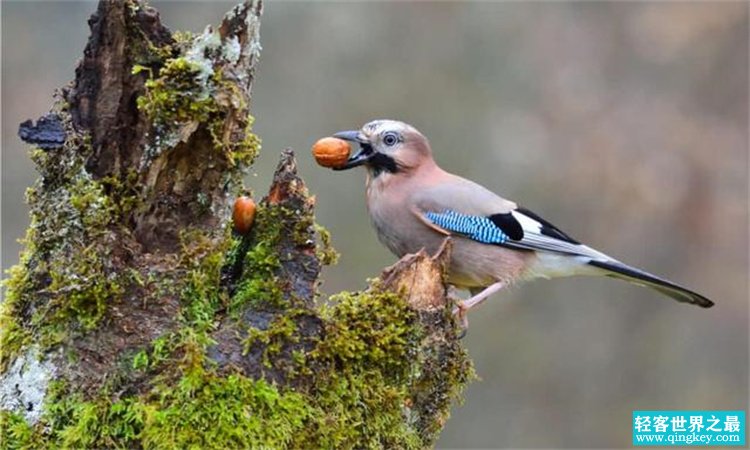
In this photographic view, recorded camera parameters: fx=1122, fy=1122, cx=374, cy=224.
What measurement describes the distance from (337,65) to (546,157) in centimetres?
244

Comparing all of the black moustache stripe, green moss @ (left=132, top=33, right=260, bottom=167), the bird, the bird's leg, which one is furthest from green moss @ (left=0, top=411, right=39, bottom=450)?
the black moustache stripe

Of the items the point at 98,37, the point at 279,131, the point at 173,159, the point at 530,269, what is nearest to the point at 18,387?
the point at 173,159

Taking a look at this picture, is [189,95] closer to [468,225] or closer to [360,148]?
[360,148]

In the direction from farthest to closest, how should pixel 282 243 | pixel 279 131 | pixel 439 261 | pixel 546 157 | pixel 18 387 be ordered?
pixel 546 157
pixel 279 131
pixel 439 261
pixel 282 243
pixel 18 387

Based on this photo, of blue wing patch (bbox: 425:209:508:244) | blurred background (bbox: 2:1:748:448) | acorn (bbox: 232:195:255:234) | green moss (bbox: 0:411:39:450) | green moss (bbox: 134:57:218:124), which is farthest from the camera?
blurred background (bbox: 2:1:748:448)

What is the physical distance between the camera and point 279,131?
1121 cm

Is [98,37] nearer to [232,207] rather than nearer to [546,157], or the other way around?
→ [232,207]

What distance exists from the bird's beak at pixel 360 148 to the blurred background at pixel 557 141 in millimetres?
4555

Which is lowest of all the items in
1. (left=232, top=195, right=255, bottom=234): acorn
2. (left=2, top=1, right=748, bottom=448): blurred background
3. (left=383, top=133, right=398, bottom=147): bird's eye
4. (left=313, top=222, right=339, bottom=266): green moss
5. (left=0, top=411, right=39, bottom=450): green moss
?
(left=0, top=411, right=39, bottom=450): green moss

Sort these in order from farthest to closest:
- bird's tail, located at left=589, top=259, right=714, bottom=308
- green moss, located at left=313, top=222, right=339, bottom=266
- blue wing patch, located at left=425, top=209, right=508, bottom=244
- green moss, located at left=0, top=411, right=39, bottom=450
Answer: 1. bird's tail, located at left=589, top=259, right=714, bottom=308
2. blue wing patch, located at left=425, top=209, right=508, bottom=244
3. green moss, located at left=313, top=222, right=339, bottom=266
4. green moss, located at left=0, top=411, right=39, bottom=450

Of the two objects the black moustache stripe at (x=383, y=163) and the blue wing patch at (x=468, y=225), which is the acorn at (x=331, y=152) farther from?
the blue wing patch at (x=468, y=225)

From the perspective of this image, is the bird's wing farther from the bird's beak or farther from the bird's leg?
the bird's beak

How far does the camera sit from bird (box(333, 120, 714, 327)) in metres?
6.27

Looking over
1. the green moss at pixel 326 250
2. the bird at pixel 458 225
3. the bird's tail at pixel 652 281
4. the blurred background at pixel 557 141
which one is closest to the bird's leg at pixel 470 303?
the bird at pixel 458 225
